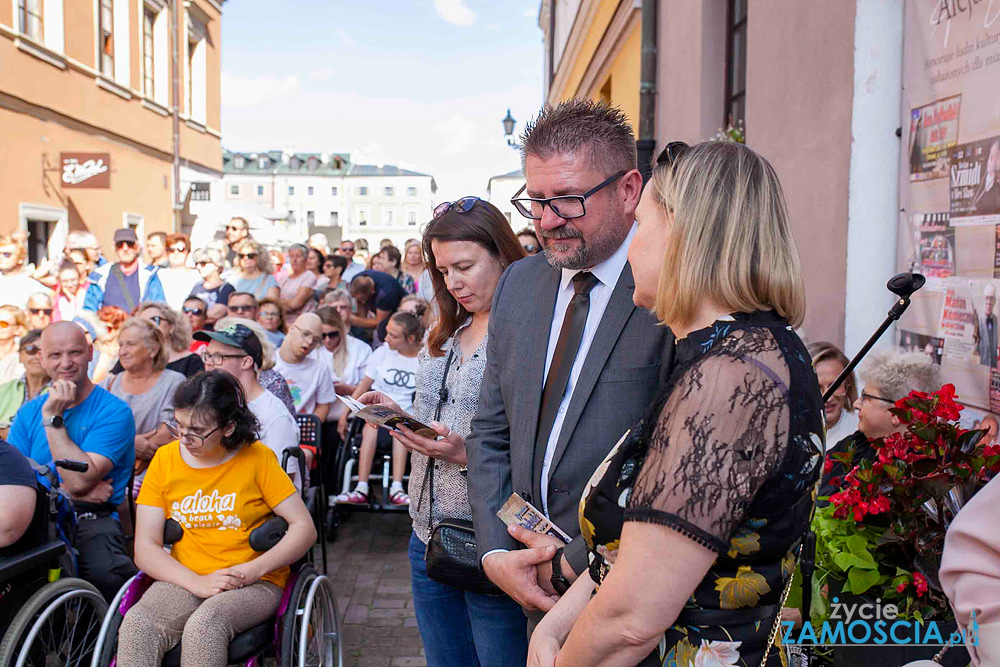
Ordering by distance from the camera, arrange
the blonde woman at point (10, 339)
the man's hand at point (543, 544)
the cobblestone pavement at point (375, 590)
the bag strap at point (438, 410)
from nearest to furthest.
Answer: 1. the man's hand at point (543, 544)
2. the bag strap at point (438, 410)
3. the cobblestone pavement at point (375, 590)
4. the blonde woman at point (10, 339)

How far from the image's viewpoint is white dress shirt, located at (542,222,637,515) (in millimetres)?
2145

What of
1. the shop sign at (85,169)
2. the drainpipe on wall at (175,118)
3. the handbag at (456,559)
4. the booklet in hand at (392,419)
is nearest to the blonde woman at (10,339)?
the booklet in hand at (392,419)

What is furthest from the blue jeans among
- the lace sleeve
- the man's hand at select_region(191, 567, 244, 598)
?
the lace sleeve

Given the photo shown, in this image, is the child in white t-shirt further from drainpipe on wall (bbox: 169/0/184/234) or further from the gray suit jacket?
drainpipe on wall (bbox: 169/0/184/234)

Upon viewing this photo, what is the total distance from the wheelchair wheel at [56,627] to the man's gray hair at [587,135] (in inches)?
102

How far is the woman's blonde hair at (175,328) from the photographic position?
19.8 feet

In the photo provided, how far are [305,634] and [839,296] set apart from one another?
9.96ft

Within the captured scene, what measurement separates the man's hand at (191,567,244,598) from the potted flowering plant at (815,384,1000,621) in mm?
2192

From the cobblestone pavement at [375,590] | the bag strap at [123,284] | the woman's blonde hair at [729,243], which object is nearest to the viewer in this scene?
the woman's blonde hair at [729,243]

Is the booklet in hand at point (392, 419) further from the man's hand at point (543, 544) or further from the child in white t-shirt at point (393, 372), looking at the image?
the child in white t-shirt at point (393, 372)

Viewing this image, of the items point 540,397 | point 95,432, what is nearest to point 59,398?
point 95,432

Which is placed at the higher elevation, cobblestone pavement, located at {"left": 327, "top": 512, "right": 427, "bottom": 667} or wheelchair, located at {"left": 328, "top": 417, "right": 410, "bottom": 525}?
wheelchair, located at {"left": 328, "top": 417, "right": 410, "bottom": 525}

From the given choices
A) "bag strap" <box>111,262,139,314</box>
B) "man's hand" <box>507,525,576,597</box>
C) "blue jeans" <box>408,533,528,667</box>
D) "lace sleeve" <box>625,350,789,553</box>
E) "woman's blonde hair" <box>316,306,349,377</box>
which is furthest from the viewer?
"bag strap" <box>111,262,139,314</box>

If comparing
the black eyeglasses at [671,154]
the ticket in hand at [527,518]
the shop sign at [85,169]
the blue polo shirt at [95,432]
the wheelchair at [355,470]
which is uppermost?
the shop sign at [85,169]
